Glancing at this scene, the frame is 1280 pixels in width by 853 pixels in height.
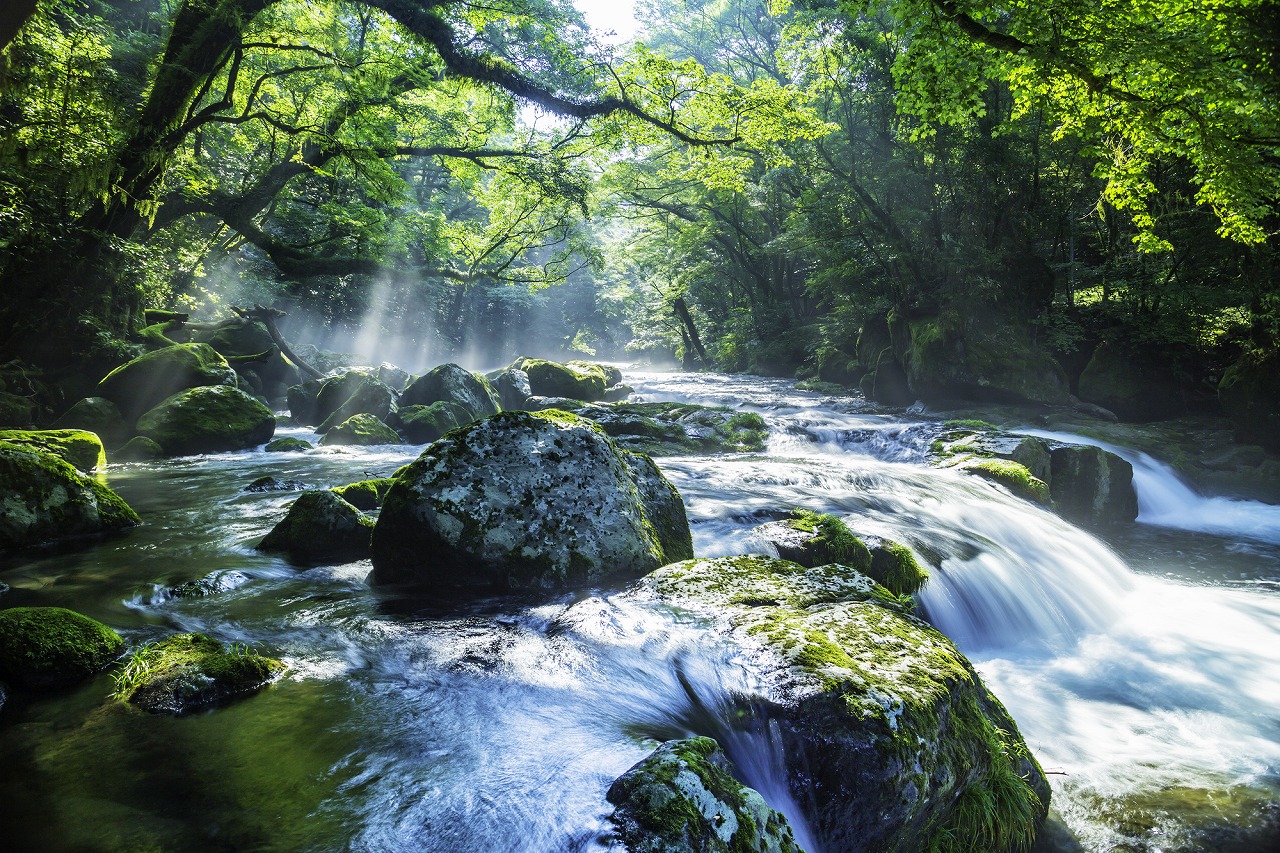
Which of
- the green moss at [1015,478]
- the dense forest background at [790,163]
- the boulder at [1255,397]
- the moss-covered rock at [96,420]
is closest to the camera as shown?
the dense forest background at [790,163]

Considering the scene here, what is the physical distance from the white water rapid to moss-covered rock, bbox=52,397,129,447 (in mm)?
10372

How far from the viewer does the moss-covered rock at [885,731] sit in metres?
2.57

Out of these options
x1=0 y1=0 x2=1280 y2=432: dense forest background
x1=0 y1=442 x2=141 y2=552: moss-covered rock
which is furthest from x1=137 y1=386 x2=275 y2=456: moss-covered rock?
x1=0 y1=442 x2=141 y2=552: moss-covered rock

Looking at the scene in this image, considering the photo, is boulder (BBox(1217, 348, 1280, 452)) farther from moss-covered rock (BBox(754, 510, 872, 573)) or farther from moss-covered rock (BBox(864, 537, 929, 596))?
moss-covered rock (BBox(754, 510, 872, 573))

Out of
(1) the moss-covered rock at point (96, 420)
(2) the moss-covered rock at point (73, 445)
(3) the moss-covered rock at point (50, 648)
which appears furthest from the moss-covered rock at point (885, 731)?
(1) the moss-covered rock at point (96, 420)

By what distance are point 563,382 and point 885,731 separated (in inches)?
735

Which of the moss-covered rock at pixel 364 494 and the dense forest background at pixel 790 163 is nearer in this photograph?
the moss-covered rock at pixel 364 494

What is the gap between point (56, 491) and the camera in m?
6.10

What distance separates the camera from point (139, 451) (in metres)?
10.9

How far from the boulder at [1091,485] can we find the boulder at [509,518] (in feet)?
28.7

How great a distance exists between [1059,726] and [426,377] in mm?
15159

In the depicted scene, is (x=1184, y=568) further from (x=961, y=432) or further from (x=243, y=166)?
(x=243, y=166)

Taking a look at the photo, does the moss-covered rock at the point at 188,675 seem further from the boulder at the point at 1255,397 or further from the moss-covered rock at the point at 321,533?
the boulder at the point at 1255,397

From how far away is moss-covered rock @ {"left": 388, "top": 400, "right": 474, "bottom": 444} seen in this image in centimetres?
→ 1437
